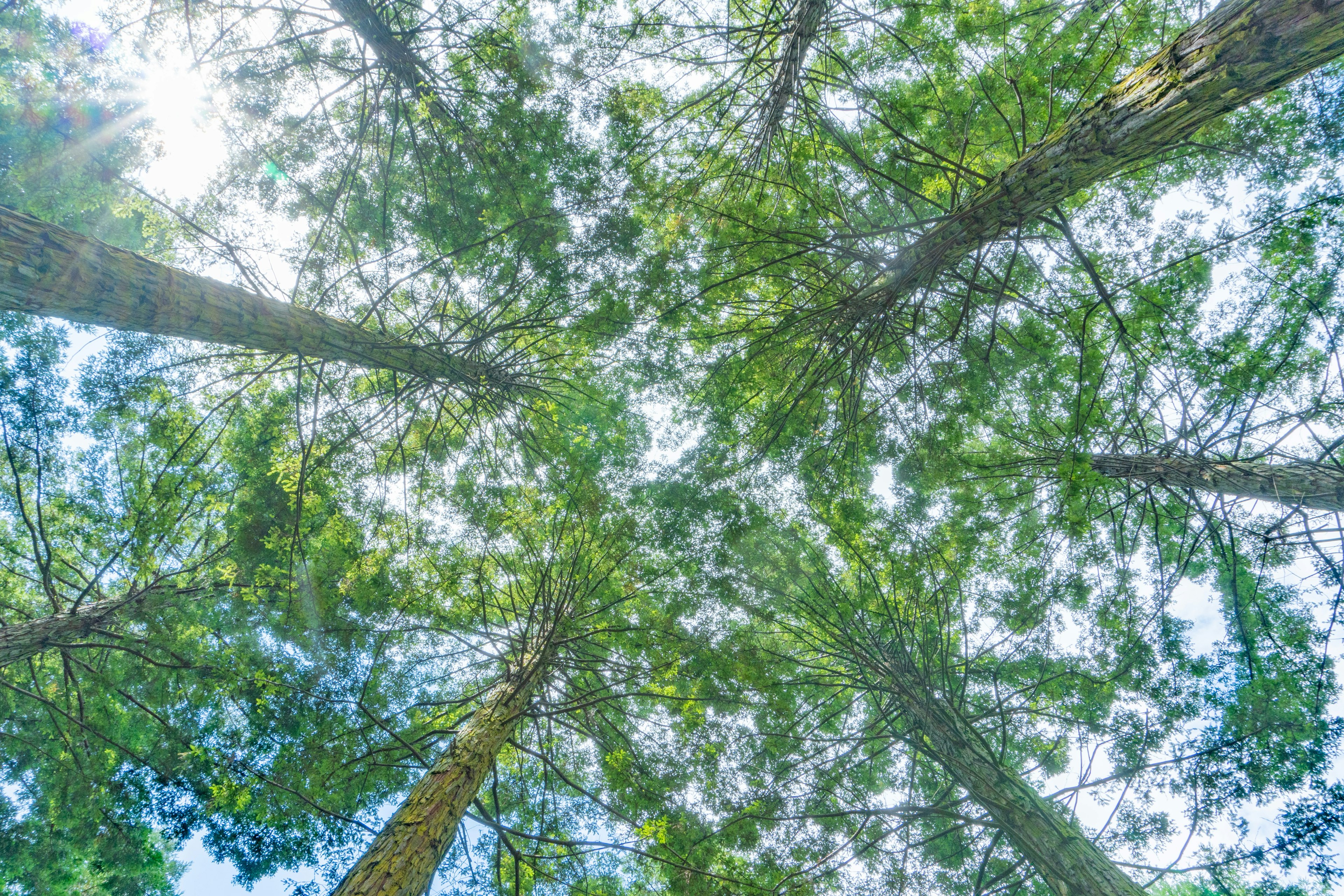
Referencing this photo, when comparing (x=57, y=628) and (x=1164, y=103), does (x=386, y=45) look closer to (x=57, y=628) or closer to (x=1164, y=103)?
(x=1164, y=103)

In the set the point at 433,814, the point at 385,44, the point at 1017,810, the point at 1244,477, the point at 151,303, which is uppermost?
the point at 1244,477

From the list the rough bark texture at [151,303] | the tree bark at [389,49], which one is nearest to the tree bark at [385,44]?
the tree bark at [389,49]

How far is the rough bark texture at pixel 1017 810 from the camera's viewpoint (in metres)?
2.72

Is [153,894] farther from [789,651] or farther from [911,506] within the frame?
[911,506]

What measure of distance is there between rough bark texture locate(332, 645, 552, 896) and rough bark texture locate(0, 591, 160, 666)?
3449 mm

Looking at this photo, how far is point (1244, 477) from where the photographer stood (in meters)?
4.27

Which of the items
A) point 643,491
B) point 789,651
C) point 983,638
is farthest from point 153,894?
point 983,638

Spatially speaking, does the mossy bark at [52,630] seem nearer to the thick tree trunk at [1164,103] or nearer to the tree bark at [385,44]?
the tree bark at [385,44]

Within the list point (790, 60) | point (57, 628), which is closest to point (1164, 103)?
point (790, 60)

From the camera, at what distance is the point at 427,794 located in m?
2.86

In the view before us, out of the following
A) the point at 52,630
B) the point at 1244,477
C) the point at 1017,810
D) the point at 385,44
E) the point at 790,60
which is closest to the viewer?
the point at 1017,810

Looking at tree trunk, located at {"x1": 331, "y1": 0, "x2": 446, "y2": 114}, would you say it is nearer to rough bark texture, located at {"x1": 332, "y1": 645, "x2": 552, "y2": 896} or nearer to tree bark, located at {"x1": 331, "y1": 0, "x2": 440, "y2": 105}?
tree bark, located at {"x1": 331, "y1": 0, "x2": 440, "y2": 105}

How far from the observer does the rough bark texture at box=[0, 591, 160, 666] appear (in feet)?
12.9

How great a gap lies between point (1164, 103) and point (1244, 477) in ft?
12.9
